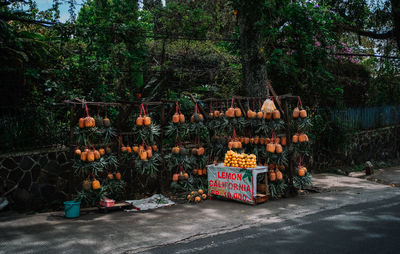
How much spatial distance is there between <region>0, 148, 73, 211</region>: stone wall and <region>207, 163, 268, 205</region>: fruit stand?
3.69 metres

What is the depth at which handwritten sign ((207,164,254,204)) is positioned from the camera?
8.80 metres

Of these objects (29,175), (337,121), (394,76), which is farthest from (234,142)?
(394,76)

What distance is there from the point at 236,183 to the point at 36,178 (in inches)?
198

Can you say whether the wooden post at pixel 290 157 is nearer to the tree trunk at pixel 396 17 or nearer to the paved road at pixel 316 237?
the paved road at pixel 316 237

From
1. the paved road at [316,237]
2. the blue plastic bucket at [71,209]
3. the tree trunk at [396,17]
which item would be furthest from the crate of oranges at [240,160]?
the tree trunk at [396,17]

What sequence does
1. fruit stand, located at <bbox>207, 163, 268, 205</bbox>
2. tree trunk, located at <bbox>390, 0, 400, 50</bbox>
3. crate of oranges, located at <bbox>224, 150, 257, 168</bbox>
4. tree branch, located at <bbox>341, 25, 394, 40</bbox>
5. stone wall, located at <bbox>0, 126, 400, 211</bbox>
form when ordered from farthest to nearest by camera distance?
tree branch, located at <bbox>341, 25, 394, 40</bbox> < tree trunk, located at <bbox>390, 0, 400, 50</bbox> < crate of oranges, located at <bbox>224, 150, 257, 168</bbox> < fruit stand, located at <bbox>207, 163, 268, 205</bbox> < stone wall, located at <bbox>0, 126, 400, 211</bbox>

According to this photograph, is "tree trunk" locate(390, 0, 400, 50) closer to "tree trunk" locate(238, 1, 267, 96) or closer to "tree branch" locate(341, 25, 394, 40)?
"tree branch" locate(341, 25, 394, 40)

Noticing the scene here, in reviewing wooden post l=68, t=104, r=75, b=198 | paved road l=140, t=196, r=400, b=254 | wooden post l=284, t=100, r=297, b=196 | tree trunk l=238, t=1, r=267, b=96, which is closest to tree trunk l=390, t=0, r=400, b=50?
tree trunk l=238, t=1, r=267, b=96

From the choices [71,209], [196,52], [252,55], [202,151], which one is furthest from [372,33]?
[71,209]

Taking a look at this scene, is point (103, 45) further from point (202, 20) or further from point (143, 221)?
point (202, 20)

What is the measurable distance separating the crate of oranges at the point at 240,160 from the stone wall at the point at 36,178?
12.9ft

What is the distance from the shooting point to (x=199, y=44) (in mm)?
16578

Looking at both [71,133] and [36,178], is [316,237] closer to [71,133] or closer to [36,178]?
[71,133]

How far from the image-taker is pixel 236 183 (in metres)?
9.05
